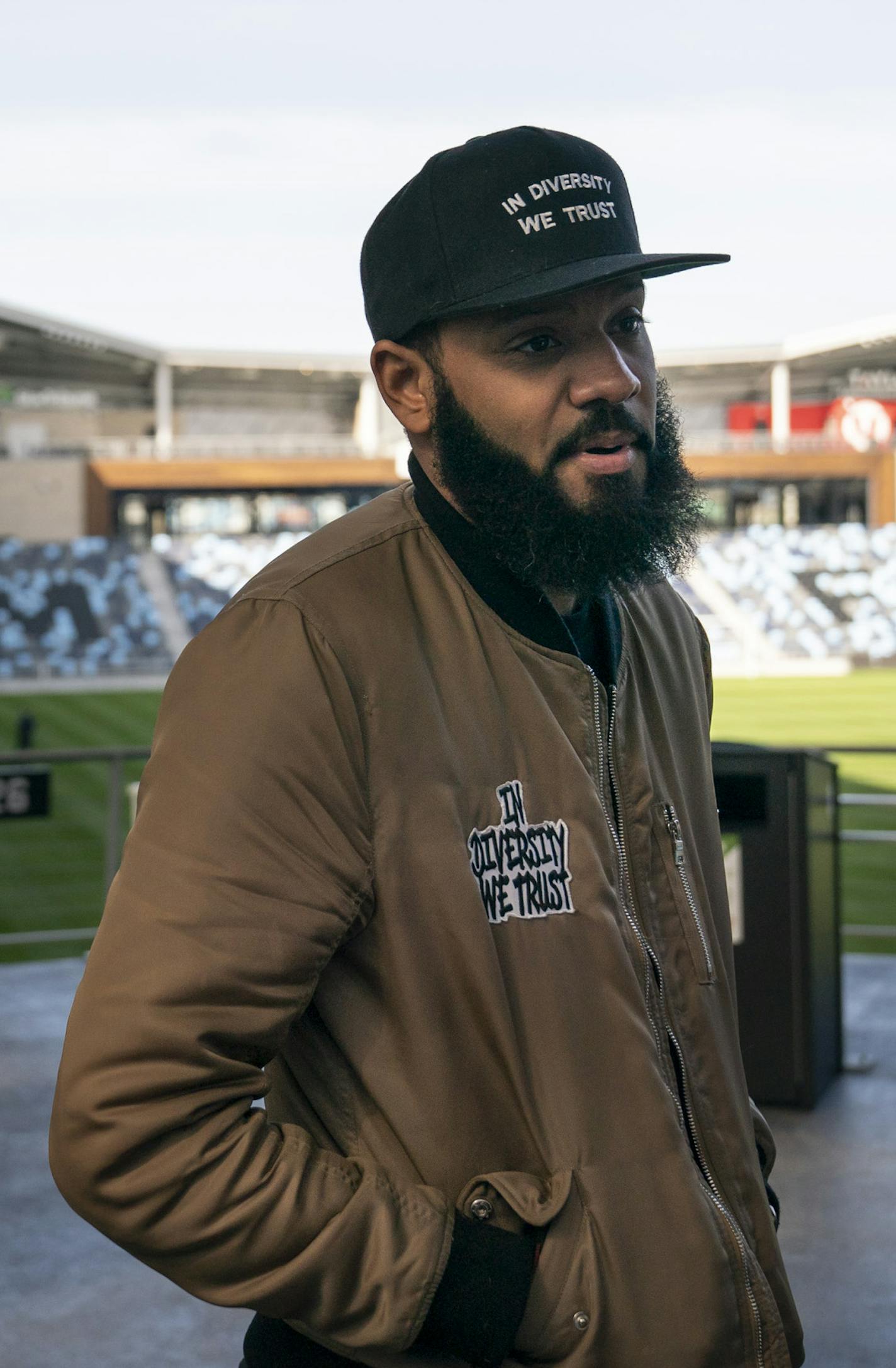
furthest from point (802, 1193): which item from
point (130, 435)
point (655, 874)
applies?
point (130, 435)

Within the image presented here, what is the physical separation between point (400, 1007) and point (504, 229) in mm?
799

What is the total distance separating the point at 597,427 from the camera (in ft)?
5.23

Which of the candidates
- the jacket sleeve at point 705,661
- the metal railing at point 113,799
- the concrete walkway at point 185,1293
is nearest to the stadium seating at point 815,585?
the metal railing at point 113,799

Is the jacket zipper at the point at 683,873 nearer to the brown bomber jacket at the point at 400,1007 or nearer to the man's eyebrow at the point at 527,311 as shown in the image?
the brown bomber jacket at the point at 400,1007

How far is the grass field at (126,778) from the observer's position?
30.1 ft

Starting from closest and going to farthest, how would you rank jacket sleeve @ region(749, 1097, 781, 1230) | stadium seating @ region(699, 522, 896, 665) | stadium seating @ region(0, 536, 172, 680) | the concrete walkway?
jacket sleeve @ region(749, 1097, 781, 1230), the concrete walkway, stadium seating @ region(0, 536, 172, 680), stadium seating @ region(699, 522, 896, 665)

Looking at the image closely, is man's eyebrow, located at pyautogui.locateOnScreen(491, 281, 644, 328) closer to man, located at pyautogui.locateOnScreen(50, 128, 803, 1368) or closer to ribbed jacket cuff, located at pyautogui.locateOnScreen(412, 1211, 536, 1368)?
man, located at pyautogui.locateOnScreen(50, 128, 803, 1368)

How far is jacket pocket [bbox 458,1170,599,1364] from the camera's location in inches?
53.4

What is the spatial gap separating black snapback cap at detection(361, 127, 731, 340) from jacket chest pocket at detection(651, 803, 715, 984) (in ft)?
1.93

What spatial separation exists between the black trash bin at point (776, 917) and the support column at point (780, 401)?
56.0 meters

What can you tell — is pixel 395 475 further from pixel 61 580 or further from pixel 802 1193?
pixel 802 1193

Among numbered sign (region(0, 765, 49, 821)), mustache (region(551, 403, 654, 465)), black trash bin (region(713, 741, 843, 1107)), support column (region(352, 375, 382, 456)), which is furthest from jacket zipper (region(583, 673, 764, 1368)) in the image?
support column (region(352, 375, 382, 456))

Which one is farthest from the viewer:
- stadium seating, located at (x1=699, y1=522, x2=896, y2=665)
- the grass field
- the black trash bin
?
stadium seating, located at (x1=699, y1=522, x2=896, y2=665)

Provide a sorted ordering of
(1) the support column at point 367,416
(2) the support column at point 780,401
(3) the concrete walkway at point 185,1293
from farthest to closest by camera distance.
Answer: (2) the support column at point 780,401
(1) the support column at point 367,416
(3) the concrete walkway at point 185,1293
